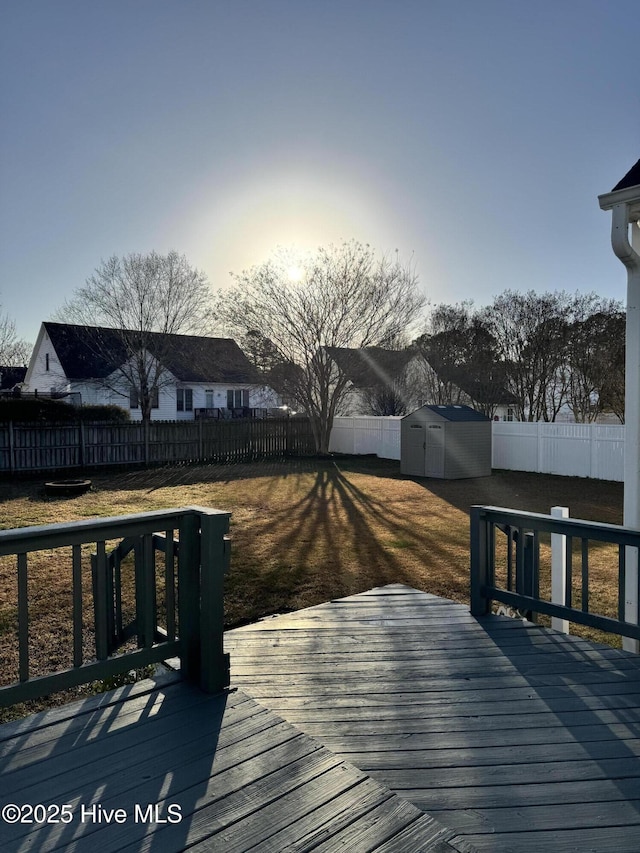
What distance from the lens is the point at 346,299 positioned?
1905 centimetres

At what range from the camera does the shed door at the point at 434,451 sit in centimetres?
1421

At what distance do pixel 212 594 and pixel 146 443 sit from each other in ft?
48.0

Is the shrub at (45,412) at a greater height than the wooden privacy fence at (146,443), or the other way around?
the shrub at (45,412)

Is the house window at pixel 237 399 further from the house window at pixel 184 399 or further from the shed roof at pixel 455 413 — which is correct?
the shed roof at pixel 455 413

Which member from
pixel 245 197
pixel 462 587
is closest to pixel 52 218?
pixel 245 197

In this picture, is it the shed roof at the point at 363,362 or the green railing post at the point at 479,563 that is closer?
the green railing post at the point at 479,563

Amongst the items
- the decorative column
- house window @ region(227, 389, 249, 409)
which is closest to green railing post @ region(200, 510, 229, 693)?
the decorative column

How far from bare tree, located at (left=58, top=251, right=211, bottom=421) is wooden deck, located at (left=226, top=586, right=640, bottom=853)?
1871 cm

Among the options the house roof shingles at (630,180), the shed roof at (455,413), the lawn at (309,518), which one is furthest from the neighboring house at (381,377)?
the house roof shingles at (630,180)

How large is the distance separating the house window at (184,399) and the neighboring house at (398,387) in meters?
8.05

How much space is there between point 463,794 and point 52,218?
13813 mm

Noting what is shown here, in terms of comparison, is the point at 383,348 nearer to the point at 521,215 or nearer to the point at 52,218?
the point at 521,215

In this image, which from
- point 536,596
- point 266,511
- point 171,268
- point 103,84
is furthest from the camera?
point 171,268

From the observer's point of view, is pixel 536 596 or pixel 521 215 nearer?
pixel 536 596
